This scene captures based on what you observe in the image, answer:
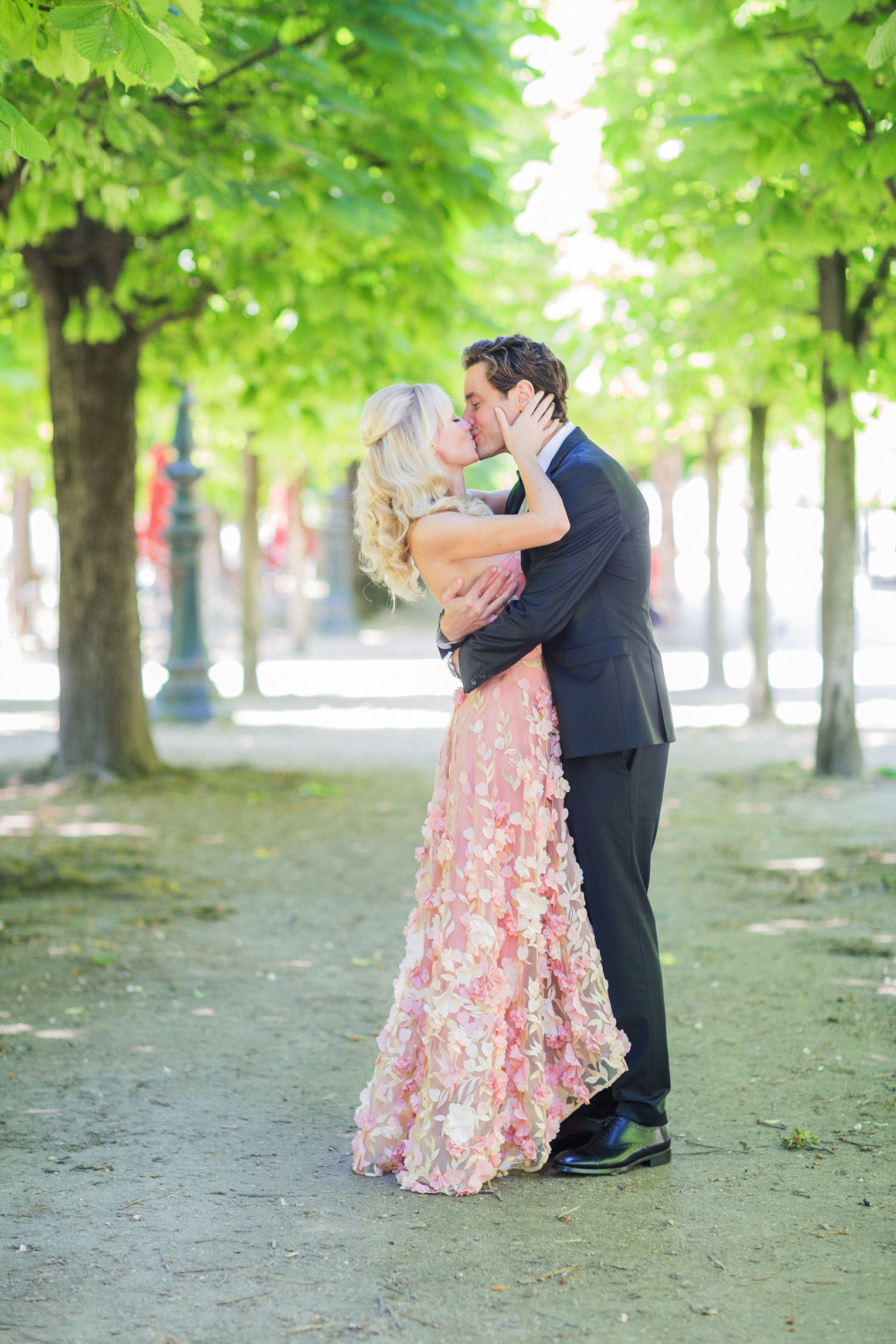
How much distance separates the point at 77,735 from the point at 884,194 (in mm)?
6990

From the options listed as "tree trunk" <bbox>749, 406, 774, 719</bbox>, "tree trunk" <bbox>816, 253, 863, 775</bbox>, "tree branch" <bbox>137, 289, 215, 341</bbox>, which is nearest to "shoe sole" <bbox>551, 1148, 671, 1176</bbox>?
"tree trunk" <bbox>816, 253, 863, 775</bbox>

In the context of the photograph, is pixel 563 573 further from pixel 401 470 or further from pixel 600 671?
pixel 401 470

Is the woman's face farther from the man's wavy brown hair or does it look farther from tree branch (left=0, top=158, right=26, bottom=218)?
tree branch (left=0, top=158, right=26, bottom=218)

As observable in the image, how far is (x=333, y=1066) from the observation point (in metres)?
4.91

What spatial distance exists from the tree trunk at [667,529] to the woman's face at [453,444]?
22.2 m

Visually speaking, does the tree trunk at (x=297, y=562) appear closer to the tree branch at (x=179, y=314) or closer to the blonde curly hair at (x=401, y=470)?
the tree branch at (x=179, y=314)

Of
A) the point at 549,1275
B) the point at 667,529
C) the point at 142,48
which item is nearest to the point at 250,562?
the point at 667,529

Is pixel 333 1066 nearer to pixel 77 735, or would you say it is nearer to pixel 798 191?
pixel 798 191

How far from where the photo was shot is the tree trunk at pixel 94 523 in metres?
10.5

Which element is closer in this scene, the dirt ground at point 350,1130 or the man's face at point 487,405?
the dirt ground at point 350,1130

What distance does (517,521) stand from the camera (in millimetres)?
3611

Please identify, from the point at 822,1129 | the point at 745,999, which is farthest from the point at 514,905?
the point at 745,999

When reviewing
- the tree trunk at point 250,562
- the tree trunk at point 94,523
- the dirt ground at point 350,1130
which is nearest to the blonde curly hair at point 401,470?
the dirt ground at point 350,1130

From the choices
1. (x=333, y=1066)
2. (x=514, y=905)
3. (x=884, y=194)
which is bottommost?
(x=333, y=1066)
